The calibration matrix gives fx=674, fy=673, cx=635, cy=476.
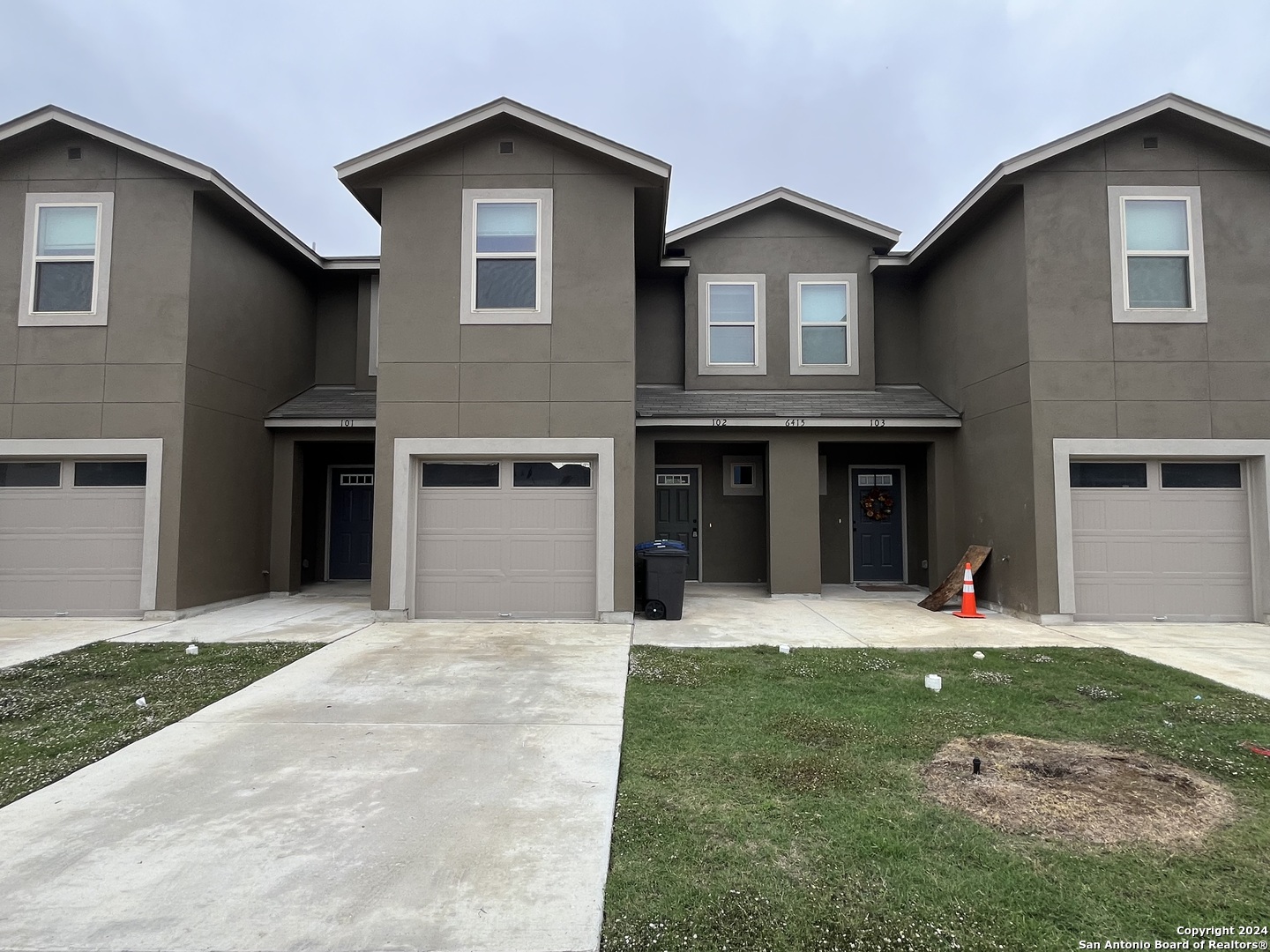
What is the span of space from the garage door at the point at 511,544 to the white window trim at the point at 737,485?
13.8ft

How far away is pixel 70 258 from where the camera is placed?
9344 mm

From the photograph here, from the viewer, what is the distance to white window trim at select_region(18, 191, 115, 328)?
30.3 feet

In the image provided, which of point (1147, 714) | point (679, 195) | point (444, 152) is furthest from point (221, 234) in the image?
point (679, 195)

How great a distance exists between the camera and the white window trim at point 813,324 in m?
12.1

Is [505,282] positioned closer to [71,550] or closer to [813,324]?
[813,324]

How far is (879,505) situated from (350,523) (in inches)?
398

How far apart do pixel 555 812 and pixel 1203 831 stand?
3.10 meters

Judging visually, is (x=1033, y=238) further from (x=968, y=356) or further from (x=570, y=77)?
(x=570, y=77)

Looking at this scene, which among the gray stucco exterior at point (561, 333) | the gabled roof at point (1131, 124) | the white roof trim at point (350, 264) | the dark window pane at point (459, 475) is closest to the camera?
the gabled roof at point (1131, 124)

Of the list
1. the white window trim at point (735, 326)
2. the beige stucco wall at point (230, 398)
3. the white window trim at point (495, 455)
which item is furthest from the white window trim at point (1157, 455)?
the beige stucco wall at point (230, 398)

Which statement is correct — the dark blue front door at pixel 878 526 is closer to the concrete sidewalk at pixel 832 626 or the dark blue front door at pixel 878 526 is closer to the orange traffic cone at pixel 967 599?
the concrete sidewalk at pixel 832 626

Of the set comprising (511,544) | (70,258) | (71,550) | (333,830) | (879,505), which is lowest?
(333,830)

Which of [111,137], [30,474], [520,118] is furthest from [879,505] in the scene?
[30,474]

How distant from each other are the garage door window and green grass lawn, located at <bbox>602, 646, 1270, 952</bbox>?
26.2 feet
